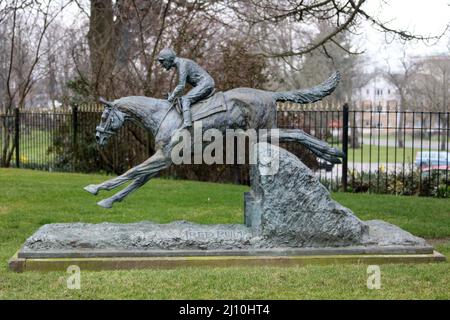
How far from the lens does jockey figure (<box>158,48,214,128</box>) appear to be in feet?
23.3

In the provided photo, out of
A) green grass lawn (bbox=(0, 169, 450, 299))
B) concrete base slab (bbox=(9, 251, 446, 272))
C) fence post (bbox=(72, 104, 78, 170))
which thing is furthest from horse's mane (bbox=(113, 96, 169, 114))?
fence post (bbox=(72, 104, 78, 170))

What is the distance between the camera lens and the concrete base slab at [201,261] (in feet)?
20.9

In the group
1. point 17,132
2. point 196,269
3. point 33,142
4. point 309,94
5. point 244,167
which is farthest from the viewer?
point 33,142

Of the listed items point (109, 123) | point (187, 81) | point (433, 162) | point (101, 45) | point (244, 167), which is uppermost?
point (101, 45)

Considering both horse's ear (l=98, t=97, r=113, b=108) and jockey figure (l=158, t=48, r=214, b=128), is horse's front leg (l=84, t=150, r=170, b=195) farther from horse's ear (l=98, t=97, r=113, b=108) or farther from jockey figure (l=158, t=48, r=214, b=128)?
horse's ear (l=98, t=97, r=113, b=108)

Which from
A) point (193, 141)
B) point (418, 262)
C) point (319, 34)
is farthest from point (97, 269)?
point (319, 34)

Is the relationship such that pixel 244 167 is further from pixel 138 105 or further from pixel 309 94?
pixel 138 105

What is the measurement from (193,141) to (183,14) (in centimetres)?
1105

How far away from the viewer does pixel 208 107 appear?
7207mm

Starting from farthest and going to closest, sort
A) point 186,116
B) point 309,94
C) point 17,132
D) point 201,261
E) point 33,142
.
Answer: point 33,142
point 17,132
point 309,94
point 186,116
point 201,261

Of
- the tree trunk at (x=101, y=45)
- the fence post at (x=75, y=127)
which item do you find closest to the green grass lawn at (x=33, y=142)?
the fence post at (x=75, y=127)

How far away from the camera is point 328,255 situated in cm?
668

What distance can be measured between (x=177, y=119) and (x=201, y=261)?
1.77 meters

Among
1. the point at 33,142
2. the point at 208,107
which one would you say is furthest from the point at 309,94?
the point at 33,142
